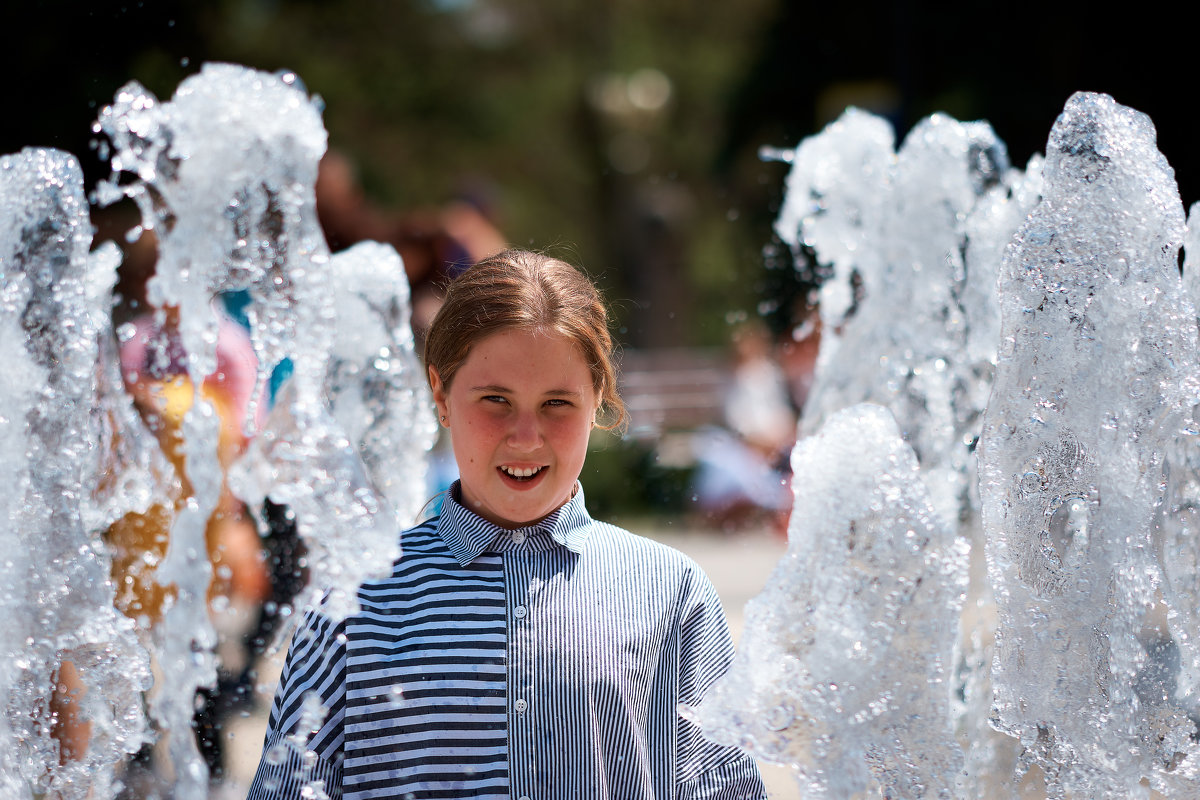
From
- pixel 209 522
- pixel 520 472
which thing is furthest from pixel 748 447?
pixel 520 472

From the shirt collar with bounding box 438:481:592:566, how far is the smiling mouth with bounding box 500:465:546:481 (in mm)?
63

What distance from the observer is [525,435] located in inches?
69.4

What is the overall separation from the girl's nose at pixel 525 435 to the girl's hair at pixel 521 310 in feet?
0.44

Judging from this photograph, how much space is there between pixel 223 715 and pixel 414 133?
1947cm

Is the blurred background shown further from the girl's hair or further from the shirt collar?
the shirt collar

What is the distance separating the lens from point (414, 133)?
22062mm

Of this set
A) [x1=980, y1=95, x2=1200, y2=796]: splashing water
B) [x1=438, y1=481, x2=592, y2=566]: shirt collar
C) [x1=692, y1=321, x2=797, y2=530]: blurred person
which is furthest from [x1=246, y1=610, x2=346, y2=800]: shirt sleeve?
[x1=692, y1=321, x2=797, y2=530]: blurred person

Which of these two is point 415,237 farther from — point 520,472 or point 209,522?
point 520,472

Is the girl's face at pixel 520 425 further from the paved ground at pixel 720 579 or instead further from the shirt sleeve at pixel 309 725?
the paved ground at pixel 720 579

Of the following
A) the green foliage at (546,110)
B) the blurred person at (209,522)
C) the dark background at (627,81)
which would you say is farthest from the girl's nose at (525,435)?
the green foliage at (546,110)

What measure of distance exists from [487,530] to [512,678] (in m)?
0.20

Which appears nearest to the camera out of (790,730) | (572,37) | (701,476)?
(790,730)

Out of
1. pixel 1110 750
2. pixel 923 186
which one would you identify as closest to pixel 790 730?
pixel 1110 750

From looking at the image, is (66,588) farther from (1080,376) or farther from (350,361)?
(1080,376)
